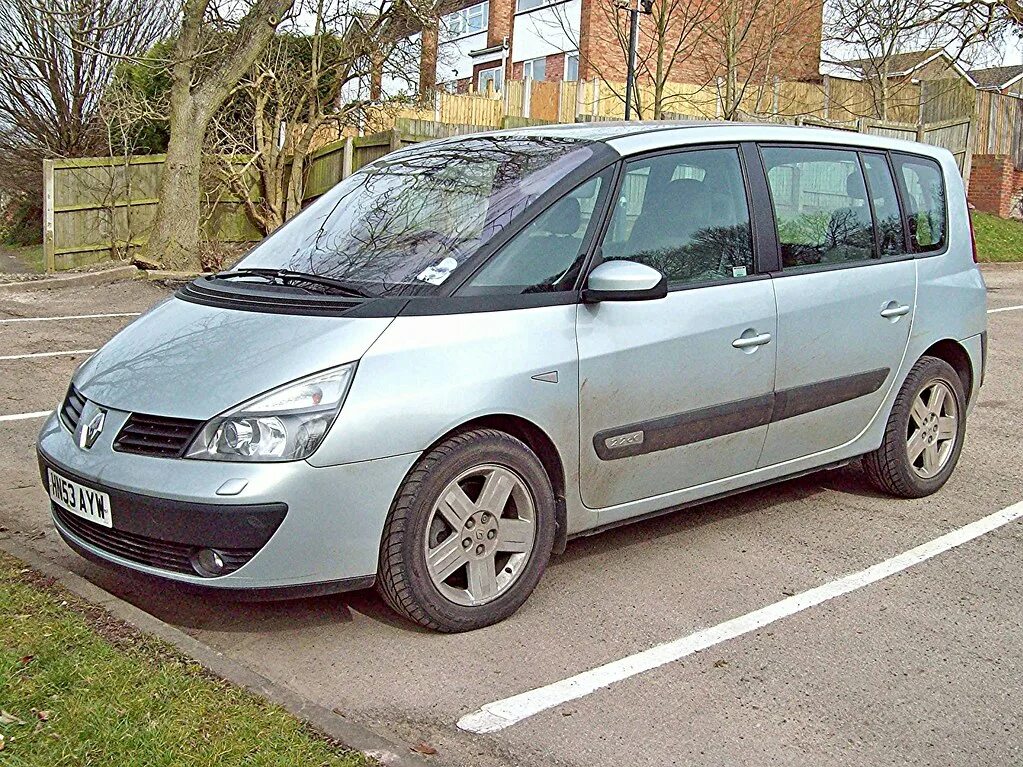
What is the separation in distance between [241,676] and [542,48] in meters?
35.7

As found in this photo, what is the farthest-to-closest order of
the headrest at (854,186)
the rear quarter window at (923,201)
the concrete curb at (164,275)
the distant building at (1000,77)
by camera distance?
1. the distant building at (1000,77)
2. the concrete curb at (164,275)
3. the rear quarter window at (923,201)
4. the headrest at (854,186)

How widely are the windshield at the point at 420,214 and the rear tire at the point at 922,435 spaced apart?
7.52ft

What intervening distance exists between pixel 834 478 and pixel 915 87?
84.5 ft

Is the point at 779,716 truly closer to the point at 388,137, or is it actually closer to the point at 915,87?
the point at 388,137

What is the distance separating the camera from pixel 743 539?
5488 mm

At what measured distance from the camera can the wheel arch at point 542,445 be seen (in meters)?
4.25

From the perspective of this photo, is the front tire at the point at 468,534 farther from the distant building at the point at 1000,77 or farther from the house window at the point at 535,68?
the distant building at the point at 1000,77

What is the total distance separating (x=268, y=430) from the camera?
3.87 meters

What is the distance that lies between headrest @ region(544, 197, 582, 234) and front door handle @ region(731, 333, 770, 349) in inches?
35.1

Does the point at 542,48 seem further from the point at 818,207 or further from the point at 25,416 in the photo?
the point at 818,207

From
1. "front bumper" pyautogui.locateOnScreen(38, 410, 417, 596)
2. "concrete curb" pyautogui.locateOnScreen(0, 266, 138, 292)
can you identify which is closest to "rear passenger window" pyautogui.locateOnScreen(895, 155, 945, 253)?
"front bumper" pyautogui.locateOnScreen(38, 410, 417, 596)

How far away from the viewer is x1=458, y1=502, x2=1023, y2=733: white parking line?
3.70 m

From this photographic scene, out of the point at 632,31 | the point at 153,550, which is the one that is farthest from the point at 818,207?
the point at 632,31

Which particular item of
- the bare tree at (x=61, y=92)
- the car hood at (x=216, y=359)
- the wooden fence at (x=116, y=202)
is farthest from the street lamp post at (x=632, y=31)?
the bare tree at (x=61, y=92)
